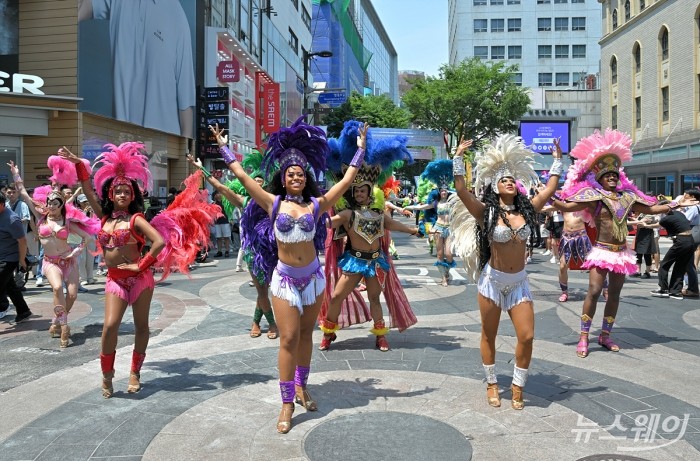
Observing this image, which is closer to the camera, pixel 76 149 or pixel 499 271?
pixel 499 271

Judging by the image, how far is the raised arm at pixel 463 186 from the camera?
4527mm

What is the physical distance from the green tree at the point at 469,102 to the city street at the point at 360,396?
26935 millimetres

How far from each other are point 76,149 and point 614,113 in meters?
38.5

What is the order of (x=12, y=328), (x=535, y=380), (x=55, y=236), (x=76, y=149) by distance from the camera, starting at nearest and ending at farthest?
(x=535, y=380) → (x=55, y=236) → (x=12, y=328) → (x=76, y=149)

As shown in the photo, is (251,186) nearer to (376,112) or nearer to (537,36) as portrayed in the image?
(376,112)

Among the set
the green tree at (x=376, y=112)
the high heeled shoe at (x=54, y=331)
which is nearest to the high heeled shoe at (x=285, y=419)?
the high heeled shoe at (x=54, y=331)

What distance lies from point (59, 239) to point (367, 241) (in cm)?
371

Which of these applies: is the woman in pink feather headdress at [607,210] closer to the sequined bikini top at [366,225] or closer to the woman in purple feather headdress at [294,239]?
the sequined bikini top at [366,225]

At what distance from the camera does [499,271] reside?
4613mm

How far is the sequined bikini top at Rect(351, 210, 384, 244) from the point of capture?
6.07 m

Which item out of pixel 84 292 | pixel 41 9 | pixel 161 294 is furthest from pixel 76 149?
pixel 161 294

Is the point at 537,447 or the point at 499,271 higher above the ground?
the point at 499,271

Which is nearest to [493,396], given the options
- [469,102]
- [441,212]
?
[441,212]

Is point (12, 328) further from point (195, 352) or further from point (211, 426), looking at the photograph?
point (211, 426)
